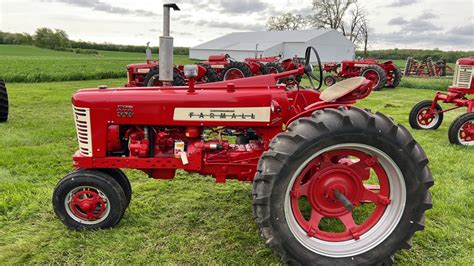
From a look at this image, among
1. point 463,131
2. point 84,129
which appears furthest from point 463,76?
point 84,129

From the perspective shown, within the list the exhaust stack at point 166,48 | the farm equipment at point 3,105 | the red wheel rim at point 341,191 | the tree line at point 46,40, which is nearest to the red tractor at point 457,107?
the red wheel rim at point 341,191

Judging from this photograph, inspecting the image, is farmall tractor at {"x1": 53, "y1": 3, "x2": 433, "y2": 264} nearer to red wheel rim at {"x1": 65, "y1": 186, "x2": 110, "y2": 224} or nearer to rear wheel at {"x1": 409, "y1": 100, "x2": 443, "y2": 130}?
red wheel rim at {"x1": 65, "y1": 186, "x2": 110, "y2": 224}

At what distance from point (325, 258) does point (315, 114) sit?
0.98 m

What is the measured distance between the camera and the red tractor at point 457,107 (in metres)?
6.48

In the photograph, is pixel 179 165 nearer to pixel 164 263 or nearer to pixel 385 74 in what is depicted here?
pixel 164 263

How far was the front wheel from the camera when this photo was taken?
2.49 metres

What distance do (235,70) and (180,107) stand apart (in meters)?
11.2

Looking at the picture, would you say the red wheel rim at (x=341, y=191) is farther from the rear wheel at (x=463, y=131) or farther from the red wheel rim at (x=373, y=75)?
the red wheel rim at (x=373, y=75)

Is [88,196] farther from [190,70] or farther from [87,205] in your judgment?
[190,70]

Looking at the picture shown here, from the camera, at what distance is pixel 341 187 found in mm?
2840

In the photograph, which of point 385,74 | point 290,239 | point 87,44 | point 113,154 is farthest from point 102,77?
point 87,44

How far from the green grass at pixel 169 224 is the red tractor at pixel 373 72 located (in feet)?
36.2

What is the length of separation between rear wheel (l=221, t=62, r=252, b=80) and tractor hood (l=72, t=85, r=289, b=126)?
1081cm

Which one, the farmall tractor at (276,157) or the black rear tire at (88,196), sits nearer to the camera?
the farmall tractor at (276,157)
